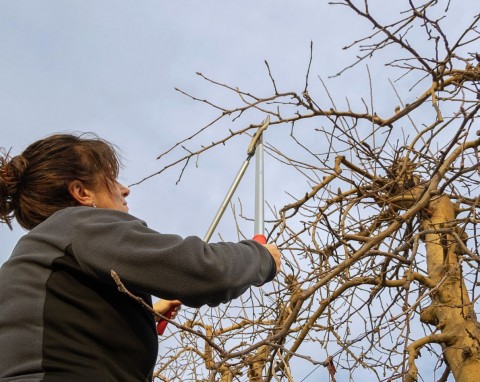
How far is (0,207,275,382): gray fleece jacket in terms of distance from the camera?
4.20 feet

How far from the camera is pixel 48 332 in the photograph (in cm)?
129

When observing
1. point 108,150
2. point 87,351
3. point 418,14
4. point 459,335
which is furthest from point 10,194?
point 459,335

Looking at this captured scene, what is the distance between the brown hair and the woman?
14 cm

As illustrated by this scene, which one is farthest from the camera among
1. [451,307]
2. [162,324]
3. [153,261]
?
[451,307]

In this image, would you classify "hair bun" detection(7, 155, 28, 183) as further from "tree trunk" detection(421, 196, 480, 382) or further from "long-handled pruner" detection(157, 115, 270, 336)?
"tree trunk" detection(421, 196, 480, 382)

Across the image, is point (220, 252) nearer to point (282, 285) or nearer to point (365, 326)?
point (282, 285)

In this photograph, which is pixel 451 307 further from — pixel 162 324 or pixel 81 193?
pixel 81 193

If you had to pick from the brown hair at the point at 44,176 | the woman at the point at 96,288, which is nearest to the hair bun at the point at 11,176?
the brown hair at the point at 44,176

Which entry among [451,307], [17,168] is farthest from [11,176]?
[451,307]

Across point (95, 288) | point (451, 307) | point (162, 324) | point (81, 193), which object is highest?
point (451, 307)

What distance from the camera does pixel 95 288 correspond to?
1.38 metres

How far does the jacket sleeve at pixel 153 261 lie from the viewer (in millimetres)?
1354

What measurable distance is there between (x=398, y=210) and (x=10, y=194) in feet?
8.01

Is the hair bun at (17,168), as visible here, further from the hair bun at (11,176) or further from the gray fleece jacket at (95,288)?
the gray fleece jacket at (95,288)
